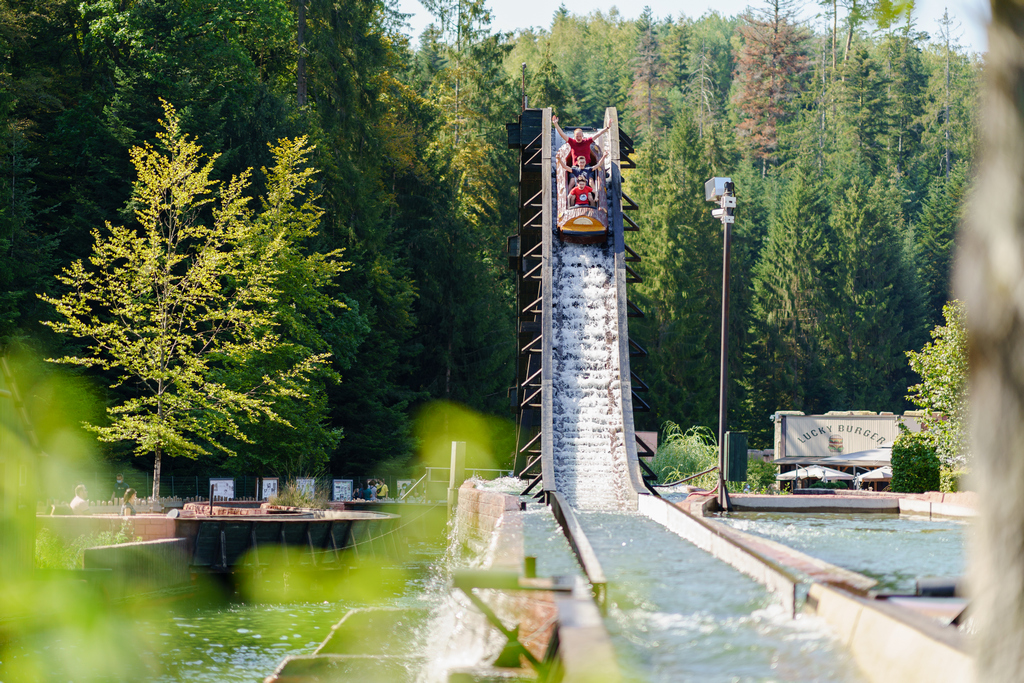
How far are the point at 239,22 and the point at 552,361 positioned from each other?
93.4ft

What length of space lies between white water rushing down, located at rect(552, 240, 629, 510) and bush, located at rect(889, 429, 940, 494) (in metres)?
6.80

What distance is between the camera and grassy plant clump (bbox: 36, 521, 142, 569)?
21203mm

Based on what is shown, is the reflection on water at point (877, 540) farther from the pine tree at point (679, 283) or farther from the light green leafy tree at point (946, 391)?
the pine tree at point (679, 283)

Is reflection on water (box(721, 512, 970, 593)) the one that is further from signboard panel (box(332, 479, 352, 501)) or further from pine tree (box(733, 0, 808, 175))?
pine tree (box(733, 0, 808, 175))

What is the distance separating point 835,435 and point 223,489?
22039mm

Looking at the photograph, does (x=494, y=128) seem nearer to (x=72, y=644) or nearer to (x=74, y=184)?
(x=74, y=184)

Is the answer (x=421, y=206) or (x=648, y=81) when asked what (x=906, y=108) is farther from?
(x=421, y=206)

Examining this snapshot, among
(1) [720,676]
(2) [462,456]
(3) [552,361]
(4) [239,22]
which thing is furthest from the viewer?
(4) [239,22]

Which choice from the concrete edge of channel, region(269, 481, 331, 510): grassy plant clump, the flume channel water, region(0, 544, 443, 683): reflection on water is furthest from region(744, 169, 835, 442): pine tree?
the concrete edge of channel

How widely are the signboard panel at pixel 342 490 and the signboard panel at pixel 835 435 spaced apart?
15838mm

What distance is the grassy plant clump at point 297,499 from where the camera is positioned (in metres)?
29.6

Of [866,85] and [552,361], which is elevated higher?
[866,85]

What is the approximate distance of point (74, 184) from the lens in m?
39.2

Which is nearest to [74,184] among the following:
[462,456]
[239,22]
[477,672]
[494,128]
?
[239,22]
